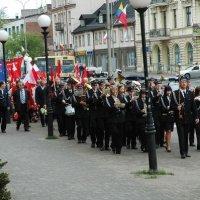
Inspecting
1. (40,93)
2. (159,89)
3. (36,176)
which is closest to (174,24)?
(40,93)

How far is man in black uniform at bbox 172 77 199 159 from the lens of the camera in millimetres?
15289

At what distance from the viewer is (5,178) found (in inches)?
377

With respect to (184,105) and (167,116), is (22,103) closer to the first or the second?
(167,116)

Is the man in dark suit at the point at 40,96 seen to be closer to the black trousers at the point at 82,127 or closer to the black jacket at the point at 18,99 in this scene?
the black jacket at the point at 18,99

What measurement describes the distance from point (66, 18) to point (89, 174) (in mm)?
91070

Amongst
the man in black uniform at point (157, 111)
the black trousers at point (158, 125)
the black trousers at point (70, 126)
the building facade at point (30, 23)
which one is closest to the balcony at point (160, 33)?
the building facade at point (30, 23)

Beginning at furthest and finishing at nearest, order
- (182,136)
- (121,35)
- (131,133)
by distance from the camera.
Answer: (121,35) → (131,133) → (182,136)

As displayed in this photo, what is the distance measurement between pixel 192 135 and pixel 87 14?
83.4 meters

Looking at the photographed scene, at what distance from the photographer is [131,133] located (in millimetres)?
17438

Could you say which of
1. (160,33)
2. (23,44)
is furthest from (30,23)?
(160,33)

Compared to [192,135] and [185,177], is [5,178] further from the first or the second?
[192,135]

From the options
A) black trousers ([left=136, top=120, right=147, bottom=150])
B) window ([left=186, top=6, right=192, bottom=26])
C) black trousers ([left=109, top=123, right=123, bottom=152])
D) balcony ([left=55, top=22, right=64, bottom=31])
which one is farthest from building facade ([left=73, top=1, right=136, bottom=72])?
black trousers ([left=109, top=123, right=123, bottom=152])

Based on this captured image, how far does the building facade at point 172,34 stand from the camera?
69688mm

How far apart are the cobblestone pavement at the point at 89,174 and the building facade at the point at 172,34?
52.0 meters
